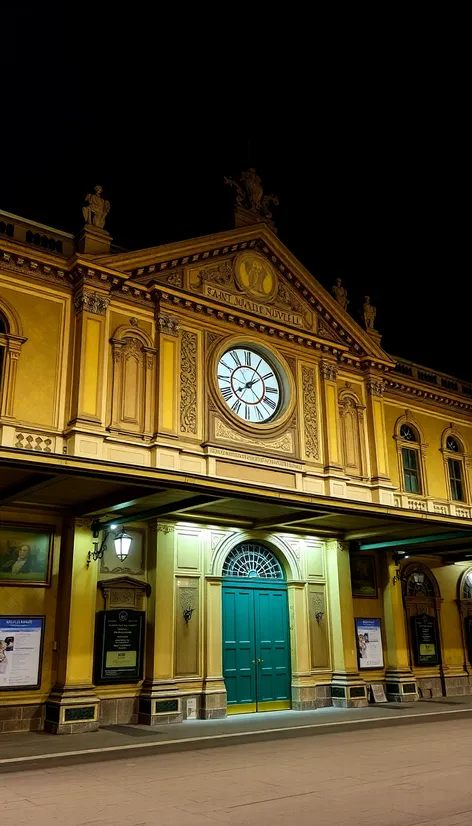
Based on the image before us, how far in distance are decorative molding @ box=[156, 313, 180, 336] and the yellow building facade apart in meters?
0.05

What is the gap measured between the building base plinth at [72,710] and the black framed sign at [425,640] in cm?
927

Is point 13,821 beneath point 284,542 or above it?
beneath

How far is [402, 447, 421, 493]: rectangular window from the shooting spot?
2008 centimetres

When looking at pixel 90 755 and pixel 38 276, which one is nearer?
pixel 90 755

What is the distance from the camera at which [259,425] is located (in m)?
16.6

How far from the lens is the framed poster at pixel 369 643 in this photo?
1723 centimetres

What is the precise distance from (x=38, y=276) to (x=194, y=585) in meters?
7.02

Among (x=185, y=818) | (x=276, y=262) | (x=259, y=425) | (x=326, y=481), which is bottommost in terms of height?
(x=185, y=818)

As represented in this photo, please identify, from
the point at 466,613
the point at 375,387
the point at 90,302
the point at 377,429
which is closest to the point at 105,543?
the point at 90,302

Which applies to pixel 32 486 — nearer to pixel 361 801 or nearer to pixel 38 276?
pixel 38 276

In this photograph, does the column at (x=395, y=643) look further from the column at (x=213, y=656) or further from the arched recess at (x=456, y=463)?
the column at (x=213, y=656)

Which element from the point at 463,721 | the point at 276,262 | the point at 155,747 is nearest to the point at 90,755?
the point at 155,747

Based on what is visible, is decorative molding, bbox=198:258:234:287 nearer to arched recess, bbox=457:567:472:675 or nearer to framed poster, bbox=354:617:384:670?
framed poster, bbox=354:617:384:670

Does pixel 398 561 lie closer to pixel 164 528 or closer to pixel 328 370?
pixel 328 370
